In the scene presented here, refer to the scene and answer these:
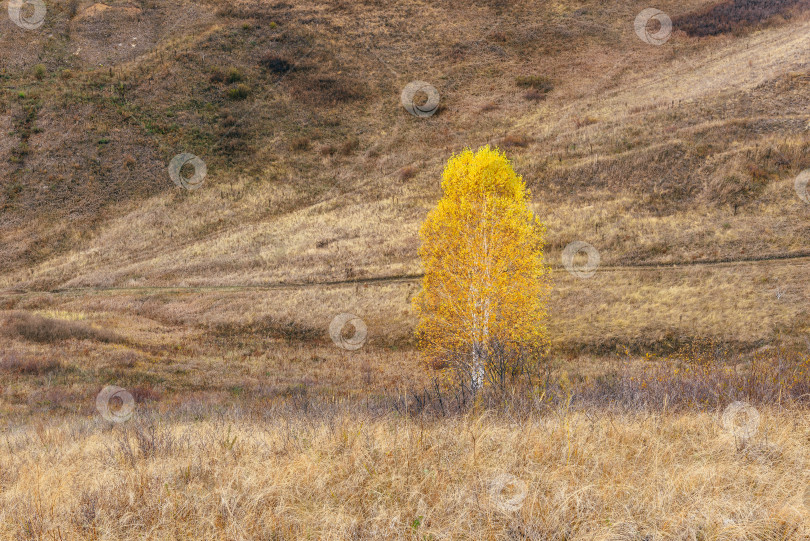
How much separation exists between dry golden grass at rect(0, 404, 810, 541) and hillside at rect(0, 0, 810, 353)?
75.5 ft

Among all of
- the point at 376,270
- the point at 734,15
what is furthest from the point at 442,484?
the point at 734,15

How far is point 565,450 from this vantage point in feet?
18.9

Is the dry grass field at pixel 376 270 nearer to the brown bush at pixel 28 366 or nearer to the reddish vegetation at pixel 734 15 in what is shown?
the brown bush at pixel 28 366

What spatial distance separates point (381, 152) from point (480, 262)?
4263 centimetres

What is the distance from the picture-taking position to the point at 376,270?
4041 centimetres

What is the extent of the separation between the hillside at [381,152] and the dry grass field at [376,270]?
342 mm

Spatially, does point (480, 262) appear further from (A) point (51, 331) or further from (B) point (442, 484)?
(A) point (51, 331)

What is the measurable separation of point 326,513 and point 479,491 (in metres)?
1.44

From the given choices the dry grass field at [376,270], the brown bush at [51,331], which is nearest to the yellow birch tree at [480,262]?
the dry grass field at [376,270]

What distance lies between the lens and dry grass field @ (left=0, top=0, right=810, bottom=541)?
511 cm

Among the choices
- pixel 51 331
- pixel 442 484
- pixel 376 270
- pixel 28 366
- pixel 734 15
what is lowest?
pixel 442 484

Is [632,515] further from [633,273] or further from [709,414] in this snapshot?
[633,273]

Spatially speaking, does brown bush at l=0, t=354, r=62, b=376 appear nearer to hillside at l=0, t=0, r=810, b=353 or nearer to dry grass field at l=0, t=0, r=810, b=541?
dry grass field at l=0, t=0, r=810, b=541

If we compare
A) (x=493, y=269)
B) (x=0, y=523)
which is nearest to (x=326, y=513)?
(x=0, y=523)
